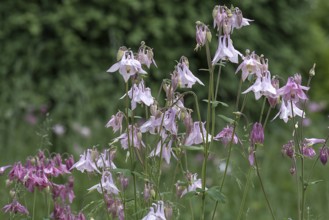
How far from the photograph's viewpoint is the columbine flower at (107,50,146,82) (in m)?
2.08

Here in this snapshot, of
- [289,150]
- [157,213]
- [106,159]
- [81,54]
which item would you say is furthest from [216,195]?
[81,54]

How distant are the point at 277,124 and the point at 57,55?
1.90 metres

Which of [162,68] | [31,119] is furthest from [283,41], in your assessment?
[31,119]

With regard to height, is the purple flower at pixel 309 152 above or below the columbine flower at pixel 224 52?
below

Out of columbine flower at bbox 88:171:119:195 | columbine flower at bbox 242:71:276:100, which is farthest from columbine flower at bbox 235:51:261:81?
columbine flower at bbox 88:171:119:195

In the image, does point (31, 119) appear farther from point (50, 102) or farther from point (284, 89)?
point (284, 89)

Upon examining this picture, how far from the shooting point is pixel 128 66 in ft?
6.87

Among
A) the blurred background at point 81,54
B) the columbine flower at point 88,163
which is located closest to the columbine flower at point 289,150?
the columbine flower at point 88,163

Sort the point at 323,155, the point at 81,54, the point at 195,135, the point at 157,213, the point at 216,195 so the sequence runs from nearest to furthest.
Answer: the point at 157,213 → the point at 216,195 → the point at 195,135 → the point at 323,155 → the point at 81,54

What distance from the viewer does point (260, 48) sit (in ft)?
20.0

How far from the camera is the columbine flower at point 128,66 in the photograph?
208 cm

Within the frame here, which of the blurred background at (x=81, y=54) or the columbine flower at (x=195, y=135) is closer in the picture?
the columbine flower at (x=195, y=135)

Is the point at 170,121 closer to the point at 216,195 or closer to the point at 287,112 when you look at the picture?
the point at 216,195

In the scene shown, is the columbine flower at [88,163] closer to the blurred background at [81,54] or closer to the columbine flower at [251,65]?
the columbine flower at [251,65]
